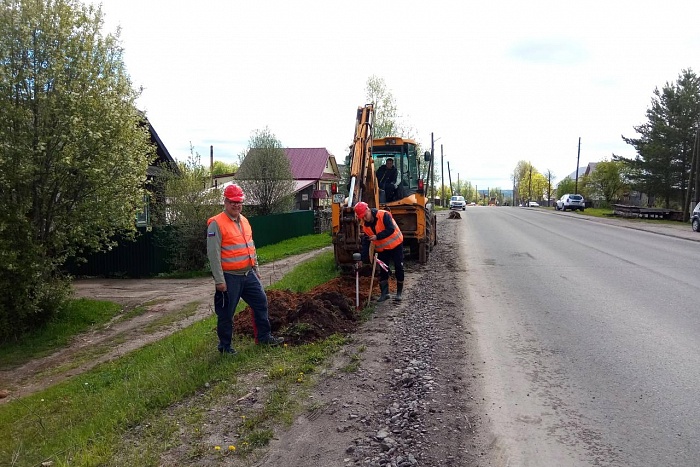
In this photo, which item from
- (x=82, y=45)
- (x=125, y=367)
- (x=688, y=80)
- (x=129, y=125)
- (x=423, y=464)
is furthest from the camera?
(x=688, y=80)

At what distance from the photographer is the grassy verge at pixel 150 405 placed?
4.12 metres

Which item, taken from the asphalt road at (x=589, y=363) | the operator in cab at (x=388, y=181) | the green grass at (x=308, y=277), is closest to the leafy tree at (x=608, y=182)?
the operator in cab at (x=388, y=181)

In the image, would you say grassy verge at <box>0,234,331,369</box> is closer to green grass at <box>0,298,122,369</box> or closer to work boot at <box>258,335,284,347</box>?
green grass at <box>0,298,122,369</box>

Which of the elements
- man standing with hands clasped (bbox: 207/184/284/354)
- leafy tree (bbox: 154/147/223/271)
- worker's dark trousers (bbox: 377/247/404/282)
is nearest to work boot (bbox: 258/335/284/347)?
man standing with hands clasped (bbox: 207/184/284/354)

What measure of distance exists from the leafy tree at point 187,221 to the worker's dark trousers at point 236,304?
10243 millimetres

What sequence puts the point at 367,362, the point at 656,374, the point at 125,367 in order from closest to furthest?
the point at 656,374 → the point at 367,362 → the point at 125,367

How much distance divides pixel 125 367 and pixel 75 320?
3.88 meters

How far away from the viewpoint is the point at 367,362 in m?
5.73

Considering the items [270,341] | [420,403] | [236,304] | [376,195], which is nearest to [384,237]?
[376,195]

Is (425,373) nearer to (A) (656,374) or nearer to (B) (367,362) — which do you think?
(B) (367,362)

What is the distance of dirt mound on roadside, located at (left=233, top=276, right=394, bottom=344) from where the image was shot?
6660 millimetres

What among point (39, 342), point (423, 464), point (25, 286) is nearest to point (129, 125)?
point (25, 286)

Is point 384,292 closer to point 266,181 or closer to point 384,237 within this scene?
point 384,237

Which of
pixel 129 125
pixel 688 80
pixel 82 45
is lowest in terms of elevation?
pixel 129 125
